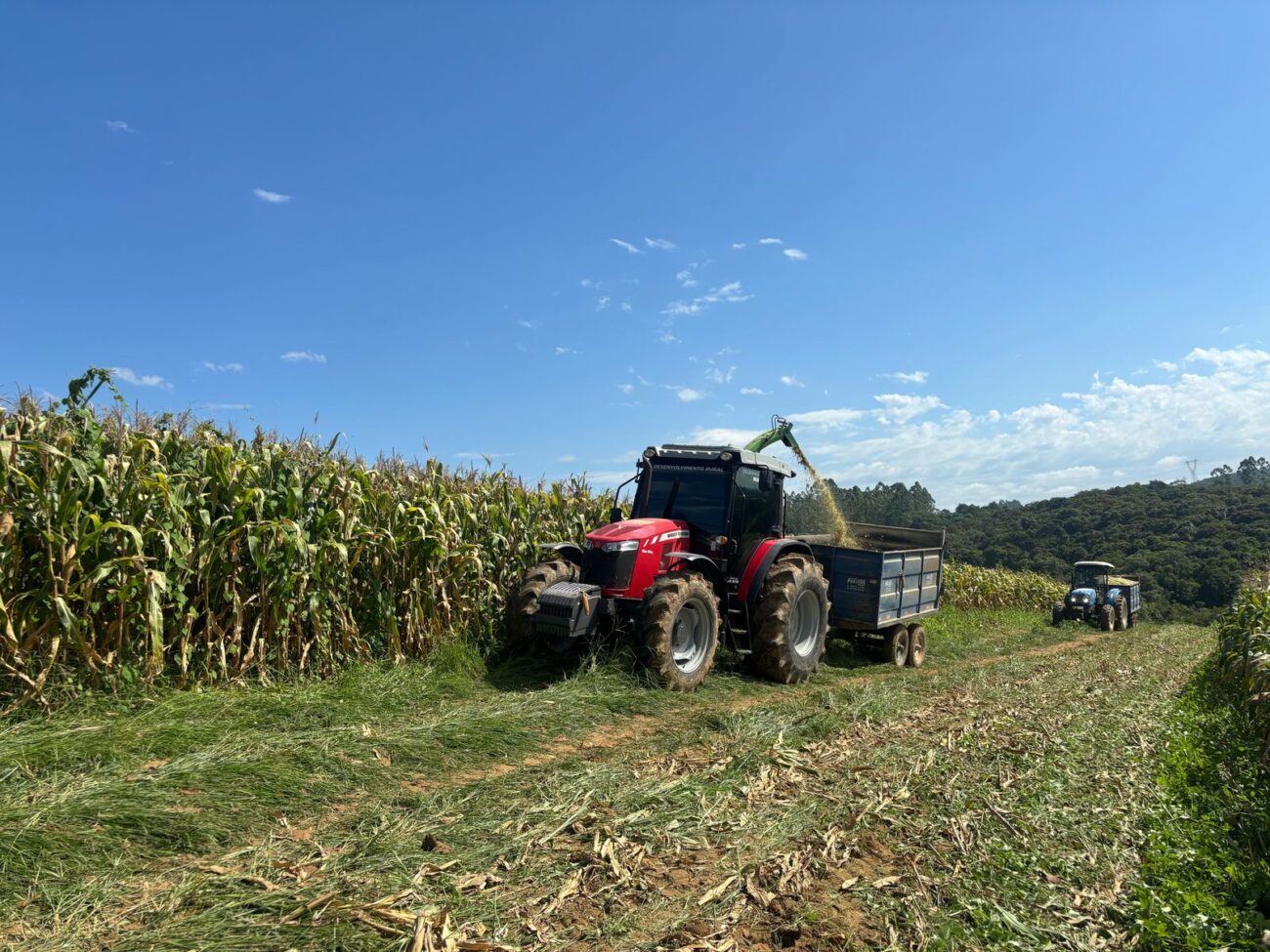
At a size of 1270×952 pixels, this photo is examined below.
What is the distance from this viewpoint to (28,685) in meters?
4.87

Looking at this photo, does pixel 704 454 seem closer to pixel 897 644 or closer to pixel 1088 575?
pixel 897 644

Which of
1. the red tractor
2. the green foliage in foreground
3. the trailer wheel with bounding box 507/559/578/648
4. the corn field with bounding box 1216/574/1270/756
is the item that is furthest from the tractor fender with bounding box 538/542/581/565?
the corn field with bounding box 1216/574/1270/756

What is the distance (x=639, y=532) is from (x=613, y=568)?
0.48 meters

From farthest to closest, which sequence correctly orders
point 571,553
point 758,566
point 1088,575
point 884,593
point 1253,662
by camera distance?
point 1088,575 < point 884,593 < point 571,553 < point 758,566 < point 1253,662

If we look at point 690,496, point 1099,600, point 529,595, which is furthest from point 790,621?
point 1099,600

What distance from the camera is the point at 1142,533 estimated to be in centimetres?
4997

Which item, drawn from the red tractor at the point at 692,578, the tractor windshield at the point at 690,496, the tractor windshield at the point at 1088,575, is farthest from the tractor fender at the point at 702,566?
the tractor windshield at the point at 1088,575

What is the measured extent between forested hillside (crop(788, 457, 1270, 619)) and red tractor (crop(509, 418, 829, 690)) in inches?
908

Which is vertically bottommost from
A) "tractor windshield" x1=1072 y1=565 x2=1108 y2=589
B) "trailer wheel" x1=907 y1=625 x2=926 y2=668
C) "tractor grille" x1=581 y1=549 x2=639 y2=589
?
"trailer wheel" x1=907 y1=625 x2=926 y2=668

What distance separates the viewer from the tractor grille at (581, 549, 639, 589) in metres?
7.23

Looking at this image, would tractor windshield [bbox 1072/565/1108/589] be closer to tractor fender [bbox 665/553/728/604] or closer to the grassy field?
the grassy field

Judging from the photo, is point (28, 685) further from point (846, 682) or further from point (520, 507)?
point (846, 682)

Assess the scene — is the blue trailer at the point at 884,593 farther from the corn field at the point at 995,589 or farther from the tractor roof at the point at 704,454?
the corn field at the point at 995,589

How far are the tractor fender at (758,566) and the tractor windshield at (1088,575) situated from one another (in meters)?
20.8
